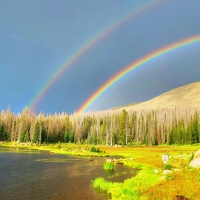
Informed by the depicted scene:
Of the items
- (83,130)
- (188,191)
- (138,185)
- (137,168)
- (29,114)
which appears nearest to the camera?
(188,191)

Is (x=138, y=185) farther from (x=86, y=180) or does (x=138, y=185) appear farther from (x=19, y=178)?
(x=19, y=178)

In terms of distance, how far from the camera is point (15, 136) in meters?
164

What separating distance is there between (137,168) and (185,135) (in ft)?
319

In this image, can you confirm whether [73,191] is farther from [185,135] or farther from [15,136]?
[15,136]

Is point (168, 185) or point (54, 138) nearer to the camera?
point (168, 185)

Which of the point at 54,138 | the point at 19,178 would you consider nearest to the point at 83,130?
the point at 54,138

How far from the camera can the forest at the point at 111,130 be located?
458 ft

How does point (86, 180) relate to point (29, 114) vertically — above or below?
below

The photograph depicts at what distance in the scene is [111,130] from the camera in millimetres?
142625

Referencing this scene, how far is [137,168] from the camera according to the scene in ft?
155

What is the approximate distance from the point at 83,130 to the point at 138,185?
15042cm

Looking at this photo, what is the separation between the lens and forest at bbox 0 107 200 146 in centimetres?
13975

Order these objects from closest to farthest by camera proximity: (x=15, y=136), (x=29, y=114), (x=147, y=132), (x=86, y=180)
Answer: (x=86, y=180) → (x=147, y=132) → (x=15, y=136) → (x=29, y=114)

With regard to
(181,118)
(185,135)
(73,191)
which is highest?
(181,118)
